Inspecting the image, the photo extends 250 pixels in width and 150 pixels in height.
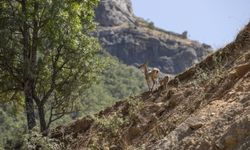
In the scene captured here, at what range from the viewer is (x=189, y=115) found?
9.47 meters

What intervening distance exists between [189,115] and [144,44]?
151622 millimetres

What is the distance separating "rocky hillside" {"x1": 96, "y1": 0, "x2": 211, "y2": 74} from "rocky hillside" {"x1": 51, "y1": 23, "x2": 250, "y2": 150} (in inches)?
5646

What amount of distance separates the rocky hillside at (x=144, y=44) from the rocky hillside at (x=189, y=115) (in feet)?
471

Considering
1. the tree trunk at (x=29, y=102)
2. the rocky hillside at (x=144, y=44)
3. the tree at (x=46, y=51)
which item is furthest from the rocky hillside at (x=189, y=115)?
the rocky hillside at (x=144, y=44)

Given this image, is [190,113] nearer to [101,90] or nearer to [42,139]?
[42,139]

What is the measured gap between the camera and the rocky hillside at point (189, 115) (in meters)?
7.72

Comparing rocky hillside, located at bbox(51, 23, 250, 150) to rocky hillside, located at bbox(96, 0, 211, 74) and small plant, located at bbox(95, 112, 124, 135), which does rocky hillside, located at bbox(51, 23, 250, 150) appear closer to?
small plant, located at bbox(95, 112, 124, 135)

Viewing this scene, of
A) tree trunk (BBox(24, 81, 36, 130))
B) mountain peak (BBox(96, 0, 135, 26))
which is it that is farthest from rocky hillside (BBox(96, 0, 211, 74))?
tree trunk (BBox(24, 81, 36, 130))

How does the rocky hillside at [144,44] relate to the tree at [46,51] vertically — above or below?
above

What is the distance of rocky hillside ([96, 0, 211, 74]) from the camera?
525 ft

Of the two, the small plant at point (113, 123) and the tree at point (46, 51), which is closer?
the small plant at point (113, 123)

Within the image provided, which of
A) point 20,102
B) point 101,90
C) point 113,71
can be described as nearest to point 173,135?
point 20,102

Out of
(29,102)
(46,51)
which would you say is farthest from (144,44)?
(29,102)

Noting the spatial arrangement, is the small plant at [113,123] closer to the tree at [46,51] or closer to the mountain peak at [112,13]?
the tree at [46,51]
